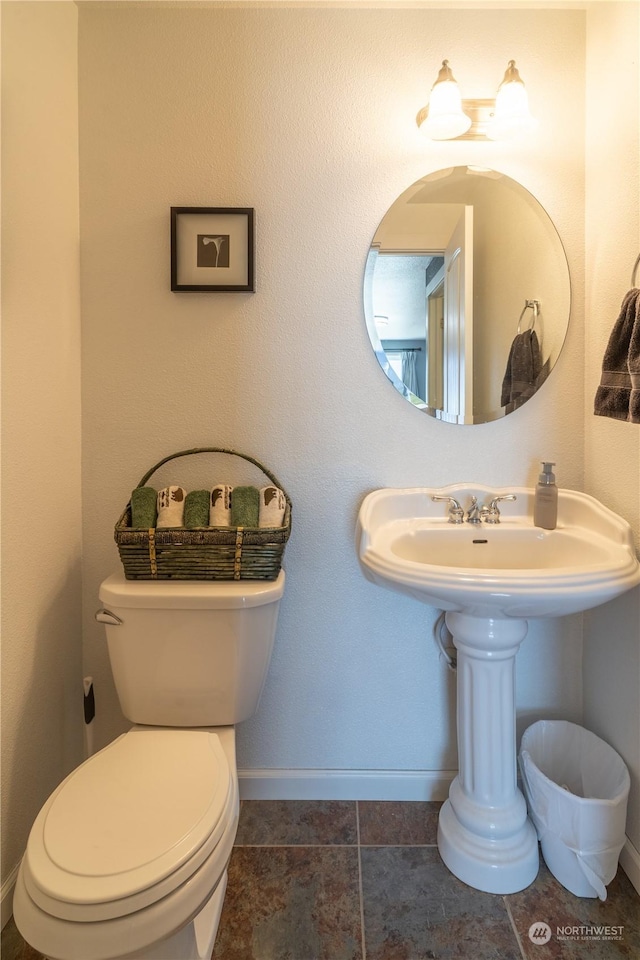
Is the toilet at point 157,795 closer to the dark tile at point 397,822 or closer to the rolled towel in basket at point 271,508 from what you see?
the rolled towel in basket at point 271,508

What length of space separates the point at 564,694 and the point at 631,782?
0.28 metres

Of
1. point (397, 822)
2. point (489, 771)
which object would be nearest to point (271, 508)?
point (489, 771)

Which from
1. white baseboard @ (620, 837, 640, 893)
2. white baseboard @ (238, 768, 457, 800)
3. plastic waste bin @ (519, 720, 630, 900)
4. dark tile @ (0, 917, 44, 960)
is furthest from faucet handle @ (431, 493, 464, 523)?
dark tile @ (0, 917, 44, 960)

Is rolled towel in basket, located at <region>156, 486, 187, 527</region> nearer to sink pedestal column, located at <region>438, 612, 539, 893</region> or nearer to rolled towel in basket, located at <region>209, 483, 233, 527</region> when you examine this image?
rolled towel in basket, located at <region>209, 483, 233, 527</region>

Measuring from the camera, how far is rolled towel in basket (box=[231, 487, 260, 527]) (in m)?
1.29

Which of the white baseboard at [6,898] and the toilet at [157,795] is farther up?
the toilet at [157,795]

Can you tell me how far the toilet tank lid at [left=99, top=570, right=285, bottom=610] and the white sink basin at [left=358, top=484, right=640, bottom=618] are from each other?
0.26 metres

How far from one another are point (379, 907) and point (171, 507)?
3.42 feet

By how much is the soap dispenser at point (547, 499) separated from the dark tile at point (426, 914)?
884mm

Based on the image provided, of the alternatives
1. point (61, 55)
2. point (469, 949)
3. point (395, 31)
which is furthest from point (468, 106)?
point (469, 949)

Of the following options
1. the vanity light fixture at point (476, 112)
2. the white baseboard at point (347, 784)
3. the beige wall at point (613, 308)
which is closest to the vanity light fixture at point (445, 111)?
the vanity light fixture at point (476, 112)

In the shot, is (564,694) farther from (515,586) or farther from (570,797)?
(515,586)

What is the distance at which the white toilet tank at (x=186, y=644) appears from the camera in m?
1.18

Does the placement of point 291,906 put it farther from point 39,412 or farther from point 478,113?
point 478,113
